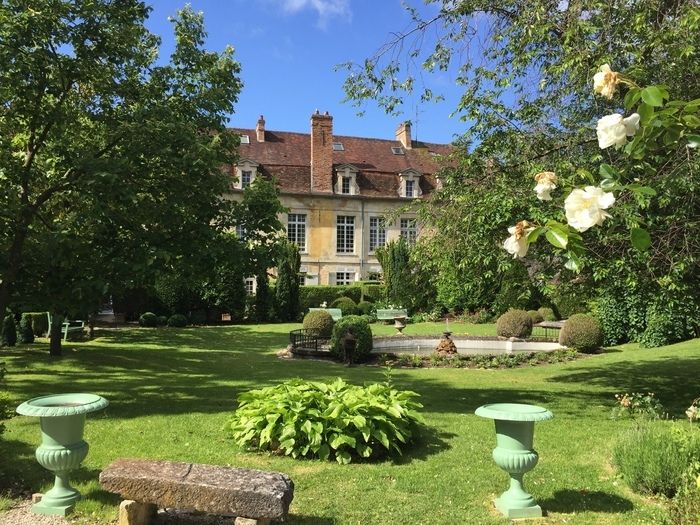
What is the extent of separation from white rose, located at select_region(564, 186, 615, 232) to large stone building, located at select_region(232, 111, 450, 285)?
35.4 m

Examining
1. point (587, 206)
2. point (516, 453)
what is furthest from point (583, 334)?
point (587, 206)

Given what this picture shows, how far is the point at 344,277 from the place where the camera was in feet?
129

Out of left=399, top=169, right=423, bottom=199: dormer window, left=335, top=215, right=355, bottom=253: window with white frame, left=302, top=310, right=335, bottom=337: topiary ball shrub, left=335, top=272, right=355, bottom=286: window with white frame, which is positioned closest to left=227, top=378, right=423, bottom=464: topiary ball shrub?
left=302, top=310, right=335, bottom=337: topiary ball shrub

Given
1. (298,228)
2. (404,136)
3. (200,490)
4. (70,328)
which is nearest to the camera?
(200,490)

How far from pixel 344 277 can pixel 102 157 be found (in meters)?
30.6

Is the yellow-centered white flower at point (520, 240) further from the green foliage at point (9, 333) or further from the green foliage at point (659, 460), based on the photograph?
the green foliage at point (9, 333)

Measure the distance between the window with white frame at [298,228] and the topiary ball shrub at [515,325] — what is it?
2038 centimetres

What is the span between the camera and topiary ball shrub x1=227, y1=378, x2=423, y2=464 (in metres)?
5.96

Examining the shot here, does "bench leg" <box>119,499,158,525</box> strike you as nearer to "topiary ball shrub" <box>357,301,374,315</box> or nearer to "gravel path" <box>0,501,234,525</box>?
"gravel path" <box>0,501,234,525</box>

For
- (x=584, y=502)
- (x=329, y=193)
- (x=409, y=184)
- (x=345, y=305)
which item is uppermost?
(x=409, y=184)

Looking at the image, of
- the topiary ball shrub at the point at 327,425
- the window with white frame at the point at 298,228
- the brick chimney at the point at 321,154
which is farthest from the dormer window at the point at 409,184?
the topiary ball shrub at the point at 327,425

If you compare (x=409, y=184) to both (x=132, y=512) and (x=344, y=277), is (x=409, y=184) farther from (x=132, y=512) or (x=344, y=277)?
(x=132, y=512)

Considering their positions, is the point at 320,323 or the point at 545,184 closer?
the point at 545,184

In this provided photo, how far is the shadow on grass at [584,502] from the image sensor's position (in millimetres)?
4750
